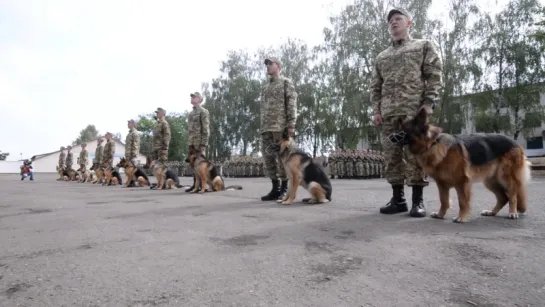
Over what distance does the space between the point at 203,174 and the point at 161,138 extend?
333cm

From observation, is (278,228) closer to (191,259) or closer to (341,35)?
(191,259)

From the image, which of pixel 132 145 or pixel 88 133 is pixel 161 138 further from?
pixel 88 133

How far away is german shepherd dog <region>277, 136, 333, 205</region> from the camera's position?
5.91 metres

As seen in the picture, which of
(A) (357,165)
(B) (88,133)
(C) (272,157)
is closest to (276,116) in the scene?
(C) (272,157)

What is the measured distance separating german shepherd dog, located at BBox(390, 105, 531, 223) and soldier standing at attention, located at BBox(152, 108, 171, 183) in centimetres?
953

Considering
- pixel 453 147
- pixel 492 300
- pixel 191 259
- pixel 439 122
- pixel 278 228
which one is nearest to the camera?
pixel 492 300

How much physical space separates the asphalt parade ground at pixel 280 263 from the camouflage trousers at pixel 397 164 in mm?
661

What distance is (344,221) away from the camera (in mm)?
→ 3879

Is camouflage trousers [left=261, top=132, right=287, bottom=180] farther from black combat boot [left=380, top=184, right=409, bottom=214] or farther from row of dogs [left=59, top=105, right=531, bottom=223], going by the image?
row of dogs [left=59, top=105, right=531, bottom=223]

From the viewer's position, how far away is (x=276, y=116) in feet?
22.4

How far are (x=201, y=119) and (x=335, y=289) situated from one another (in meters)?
8.65

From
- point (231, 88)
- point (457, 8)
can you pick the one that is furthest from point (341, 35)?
point (231, 88)

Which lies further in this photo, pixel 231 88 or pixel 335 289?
pixel 231 88

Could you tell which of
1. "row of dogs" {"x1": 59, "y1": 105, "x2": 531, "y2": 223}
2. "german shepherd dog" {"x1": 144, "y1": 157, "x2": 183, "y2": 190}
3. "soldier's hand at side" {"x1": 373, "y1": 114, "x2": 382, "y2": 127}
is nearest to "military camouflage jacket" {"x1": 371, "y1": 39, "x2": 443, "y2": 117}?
"soldier's hand at side" {"x1": 373, "y1": 114, "x2": 382, "y2": 127}
